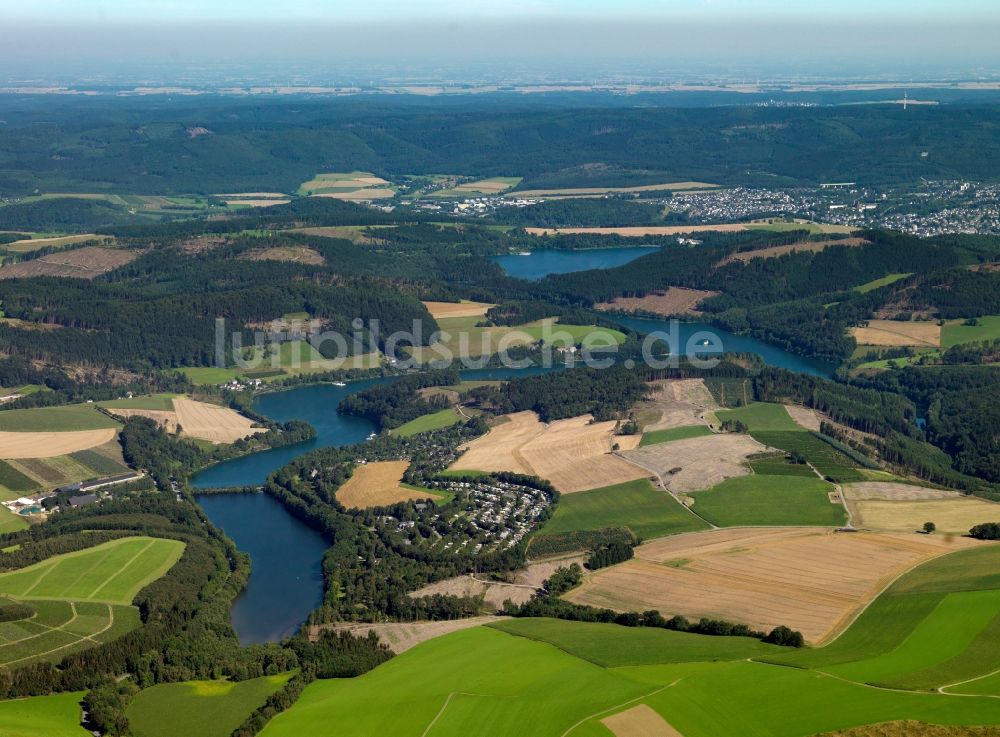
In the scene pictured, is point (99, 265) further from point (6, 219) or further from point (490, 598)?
point (490, 598)

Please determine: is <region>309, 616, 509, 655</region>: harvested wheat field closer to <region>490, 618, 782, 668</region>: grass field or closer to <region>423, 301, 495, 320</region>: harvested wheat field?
<region>490, 618, 782, 668</region>: grass field

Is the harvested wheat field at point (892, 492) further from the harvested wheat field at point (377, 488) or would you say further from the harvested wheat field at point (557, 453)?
the harvested wheat field at point (377, 488)

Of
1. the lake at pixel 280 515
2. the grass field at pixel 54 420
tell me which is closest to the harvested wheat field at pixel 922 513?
the lake at pixel 280 515

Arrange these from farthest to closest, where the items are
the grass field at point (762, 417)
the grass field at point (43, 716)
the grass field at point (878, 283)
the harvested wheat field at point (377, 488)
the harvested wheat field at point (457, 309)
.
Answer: the grass field at point (878, 283), the harvested wheat field at point (457, 309), the grass field at point (762, 417), the harvested wheat field at point (377, 488), the grass field at point (43, 716)

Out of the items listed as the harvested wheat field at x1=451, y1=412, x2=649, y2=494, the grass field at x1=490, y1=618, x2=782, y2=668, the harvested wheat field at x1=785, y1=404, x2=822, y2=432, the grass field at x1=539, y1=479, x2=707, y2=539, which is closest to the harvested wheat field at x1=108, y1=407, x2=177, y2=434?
the harvested wheat field at x1=451, y1=412, x2=649, y2=494

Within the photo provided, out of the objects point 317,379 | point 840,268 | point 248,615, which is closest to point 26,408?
point 317,379

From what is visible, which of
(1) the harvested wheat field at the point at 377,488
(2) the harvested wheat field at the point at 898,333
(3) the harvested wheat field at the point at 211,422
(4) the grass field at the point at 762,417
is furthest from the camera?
(2) the harvested wheat field at the point at 898,333
